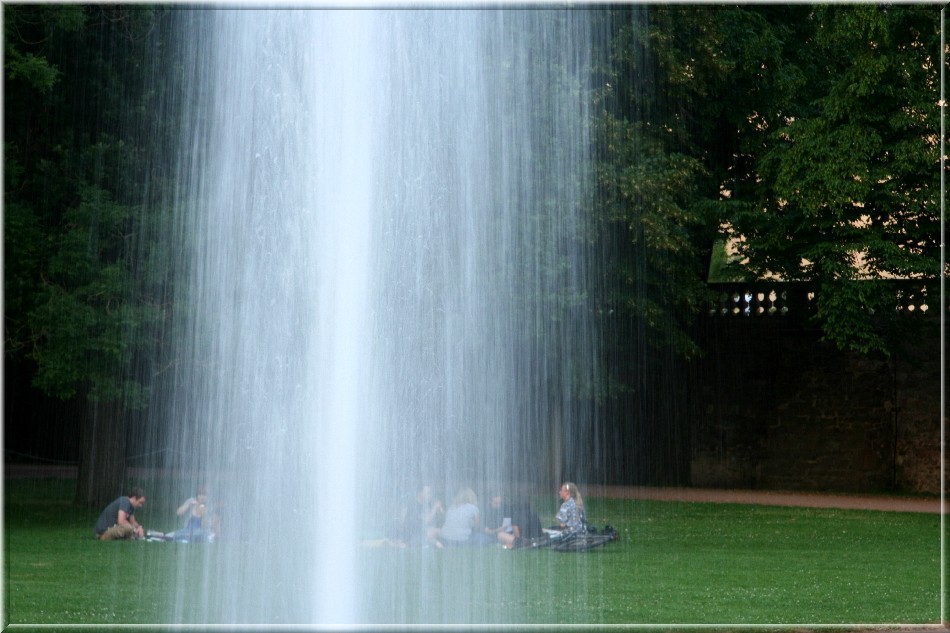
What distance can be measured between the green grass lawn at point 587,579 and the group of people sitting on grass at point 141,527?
27 cm

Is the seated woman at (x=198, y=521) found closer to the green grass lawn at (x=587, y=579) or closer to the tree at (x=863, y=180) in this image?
the green grass lawn at (x=587, y=579)

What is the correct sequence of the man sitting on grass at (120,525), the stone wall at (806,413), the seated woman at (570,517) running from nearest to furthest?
the seated woman at (570,517)
the man sitting on grass at (120,525)
the stone wall at (806,413)

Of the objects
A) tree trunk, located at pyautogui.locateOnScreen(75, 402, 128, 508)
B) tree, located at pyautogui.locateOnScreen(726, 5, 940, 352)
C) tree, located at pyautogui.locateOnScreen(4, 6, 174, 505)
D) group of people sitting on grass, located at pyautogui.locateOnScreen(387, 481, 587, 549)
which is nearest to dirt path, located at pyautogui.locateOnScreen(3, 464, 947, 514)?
tree, located at pyautogui.locateOnScreen(726, 5, 940, 352)

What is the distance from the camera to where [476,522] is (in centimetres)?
1547

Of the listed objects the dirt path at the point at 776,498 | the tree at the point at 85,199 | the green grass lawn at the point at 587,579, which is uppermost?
the tree at the point at 85,199

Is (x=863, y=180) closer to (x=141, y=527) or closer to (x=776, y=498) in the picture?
(x=776, y=498)

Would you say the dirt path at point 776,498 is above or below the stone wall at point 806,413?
below

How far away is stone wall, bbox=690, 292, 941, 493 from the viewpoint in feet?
87.6

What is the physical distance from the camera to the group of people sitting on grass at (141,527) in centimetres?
1606

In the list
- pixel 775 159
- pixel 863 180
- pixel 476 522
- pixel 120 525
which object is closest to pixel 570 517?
pixel 476 522

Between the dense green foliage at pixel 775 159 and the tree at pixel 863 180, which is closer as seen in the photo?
the tree at pixel 863 180

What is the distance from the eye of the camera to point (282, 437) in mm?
10789

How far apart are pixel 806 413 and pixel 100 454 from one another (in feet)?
48.4

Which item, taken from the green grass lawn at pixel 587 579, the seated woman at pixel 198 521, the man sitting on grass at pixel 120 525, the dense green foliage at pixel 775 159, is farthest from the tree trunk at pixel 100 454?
the dense green foliage at pixel 775 159
